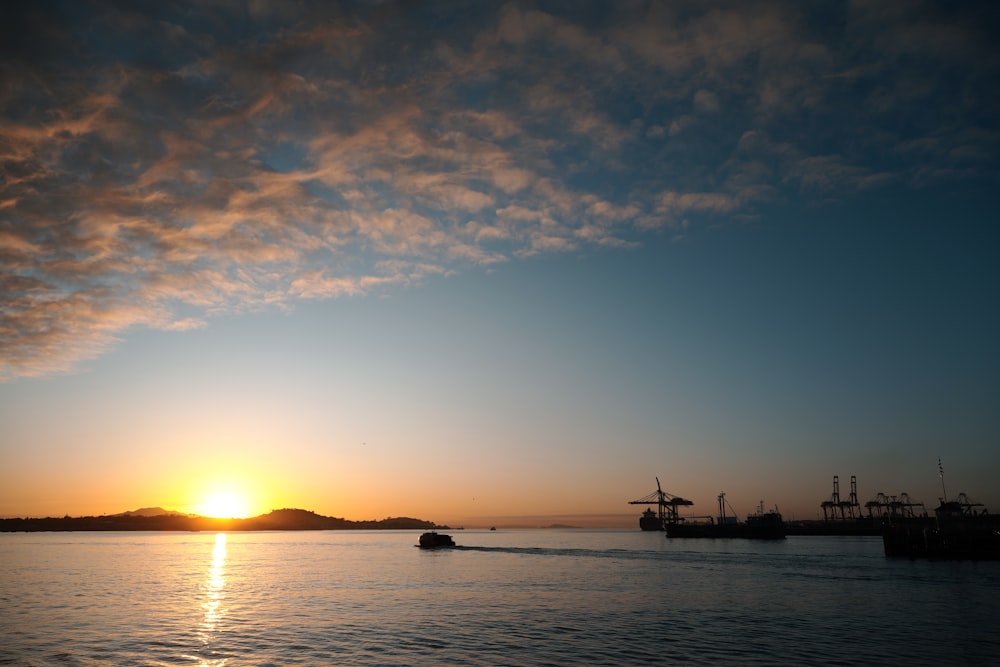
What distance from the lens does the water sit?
31.2 meters

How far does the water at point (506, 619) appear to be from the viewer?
102 ft

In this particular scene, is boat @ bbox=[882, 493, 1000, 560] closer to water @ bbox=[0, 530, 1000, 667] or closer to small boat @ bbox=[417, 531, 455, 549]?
water @ bbox=[0, 530, 1000, 667]

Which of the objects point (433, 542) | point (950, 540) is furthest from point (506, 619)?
point (433, 542)

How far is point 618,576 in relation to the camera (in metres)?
75.9

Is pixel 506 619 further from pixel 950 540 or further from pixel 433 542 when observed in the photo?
pixel 433 542

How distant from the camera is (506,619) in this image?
140ft

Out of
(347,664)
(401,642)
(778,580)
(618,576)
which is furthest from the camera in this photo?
(618,576)

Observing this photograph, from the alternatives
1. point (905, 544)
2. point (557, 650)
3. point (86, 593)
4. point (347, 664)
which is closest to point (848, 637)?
point (557, 650)

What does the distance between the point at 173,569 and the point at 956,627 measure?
94.4 metres

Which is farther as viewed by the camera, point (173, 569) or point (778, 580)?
point (173, 569)

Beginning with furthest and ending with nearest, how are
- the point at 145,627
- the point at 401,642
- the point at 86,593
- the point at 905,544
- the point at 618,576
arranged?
the point at 905,544 → the point at 618,576 → the point at 86,593 → the point at 145,627 → the point at 401,642

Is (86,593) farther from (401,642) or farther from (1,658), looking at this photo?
(401,642)

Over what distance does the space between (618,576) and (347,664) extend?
174 feet

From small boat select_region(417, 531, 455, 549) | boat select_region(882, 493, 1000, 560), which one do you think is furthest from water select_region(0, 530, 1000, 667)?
small boat select_region(417, 531, 455, 549)
